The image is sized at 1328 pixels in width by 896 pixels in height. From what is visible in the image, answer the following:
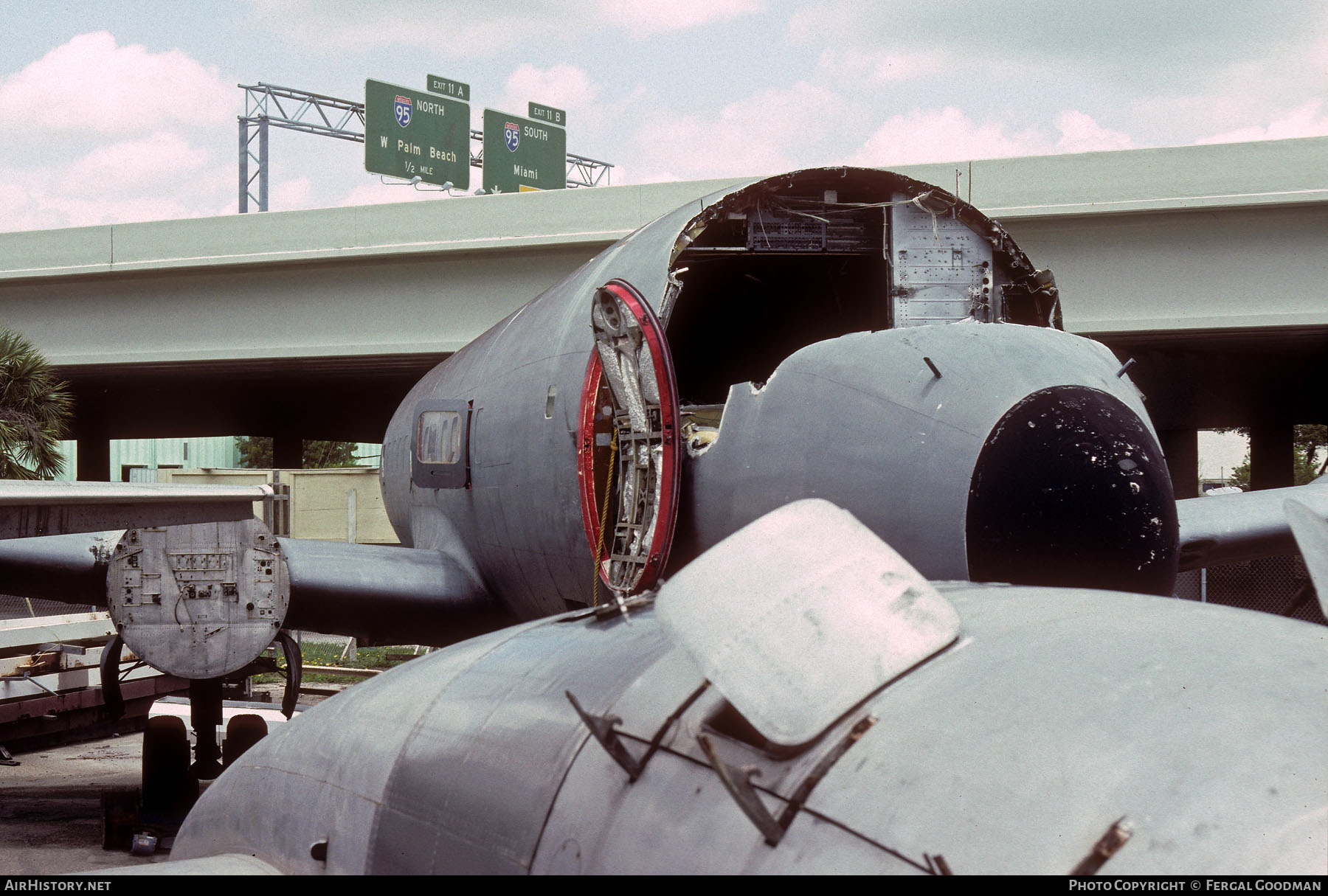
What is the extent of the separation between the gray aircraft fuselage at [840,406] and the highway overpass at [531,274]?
7.15 metres

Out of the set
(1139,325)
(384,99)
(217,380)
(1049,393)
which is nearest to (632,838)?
(1049,393)

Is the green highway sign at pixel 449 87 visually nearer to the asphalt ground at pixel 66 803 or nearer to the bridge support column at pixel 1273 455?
the asphalt ground at pixel 66 803

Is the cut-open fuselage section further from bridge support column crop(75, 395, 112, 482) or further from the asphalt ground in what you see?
bridge support column crop(75, 395, 112, 482)

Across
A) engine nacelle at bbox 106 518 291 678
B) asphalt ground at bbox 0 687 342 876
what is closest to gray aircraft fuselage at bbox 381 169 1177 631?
engine nacelle at bbox 106 518 291 678

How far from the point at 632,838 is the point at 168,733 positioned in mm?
9534

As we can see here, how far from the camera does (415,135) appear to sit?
29047mm

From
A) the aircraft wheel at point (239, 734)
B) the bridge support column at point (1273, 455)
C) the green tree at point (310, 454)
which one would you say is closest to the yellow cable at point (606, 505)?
the aircraft wheel at point (239, 734)

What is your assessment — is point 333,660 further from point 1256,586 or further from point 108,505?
point 1256,586

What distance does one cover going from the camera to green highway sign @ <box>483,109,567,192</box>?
3212 centimetres

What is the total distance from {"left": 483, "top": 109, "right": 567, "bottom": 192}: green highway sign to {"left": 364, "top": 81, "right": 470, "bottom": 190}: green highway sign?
186cm

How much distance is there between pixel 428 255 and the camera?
2288 centimetres

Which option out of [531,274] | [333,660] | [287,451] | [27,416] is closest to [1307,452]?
[287,451]

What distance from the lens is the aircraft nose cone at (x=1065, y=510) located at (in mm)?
4805
